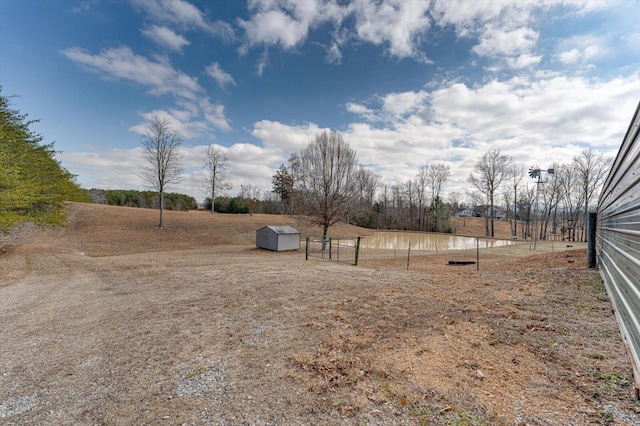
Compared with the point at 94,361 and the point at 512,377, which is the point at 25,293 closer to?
the point at 94,361

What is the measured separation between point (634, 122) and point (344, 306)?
4.91 m

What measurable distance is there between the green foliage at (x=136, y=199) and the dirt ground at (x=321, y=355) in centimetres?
5624

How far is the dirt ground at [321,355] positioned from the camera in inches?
95.4

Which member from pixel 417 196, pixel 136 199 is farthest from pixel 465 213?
pixel 136 199

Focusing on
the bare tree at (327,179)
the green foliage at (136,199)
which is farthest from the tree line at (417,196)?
the green foliage at (136,199)

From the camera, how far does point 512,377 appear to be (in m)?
2.72

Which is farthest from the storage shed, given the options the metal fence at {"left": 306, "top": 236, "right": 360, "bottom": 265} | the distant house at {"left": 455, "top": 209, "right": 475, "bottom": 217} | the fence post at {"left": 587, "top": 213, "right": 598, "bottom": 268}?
the distant house at {"left": 455, "top": 209, "right": 475, "bottom": 217}

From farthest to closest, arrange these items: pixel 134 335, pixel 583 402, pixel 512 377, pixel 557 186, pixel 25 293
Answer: pixel 557 186 < pixel 25 293 < pixel 134 335 < pixel 512 377 < pixel 583 402

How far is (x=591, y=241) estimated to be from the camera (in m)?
7.54

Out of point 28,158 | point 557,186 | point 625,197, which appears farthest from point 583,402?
point 557,186

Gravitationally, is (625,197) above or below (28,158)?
below

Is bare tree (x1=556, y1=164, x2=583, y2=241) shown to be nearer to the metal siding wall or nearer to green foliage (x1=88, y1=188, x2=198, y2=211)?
the metal siding wall

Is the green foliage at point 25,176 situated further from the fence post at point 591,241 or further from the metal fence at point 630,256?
the fence post at point 591,241

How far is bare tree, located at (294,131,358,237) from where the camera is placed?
19.7 metres
